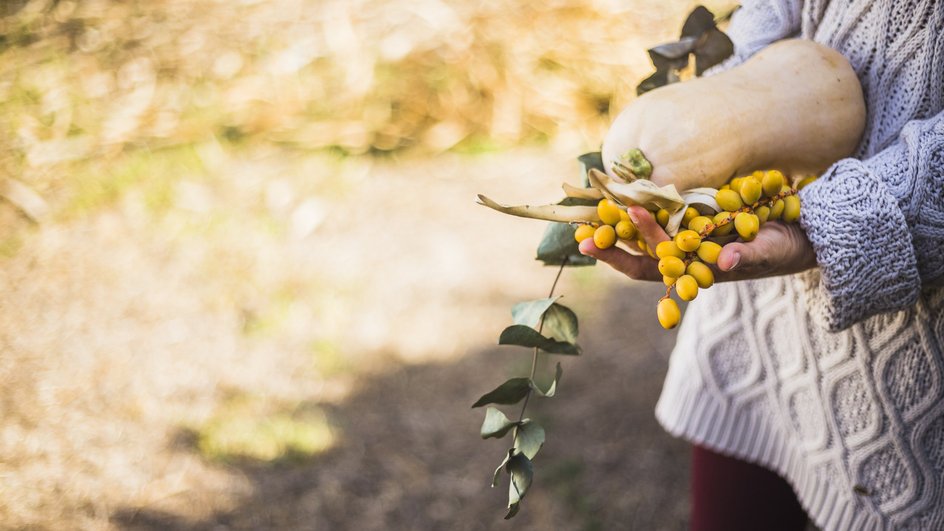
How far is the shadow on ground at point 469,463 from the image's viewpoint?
1.91m

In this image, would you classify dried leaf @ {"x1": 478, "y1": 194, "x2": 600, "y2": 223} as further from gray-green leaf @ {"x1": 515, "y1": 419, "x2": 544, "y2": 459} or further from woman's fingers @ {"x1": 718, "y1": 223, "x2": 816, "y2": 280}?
gray-green leaf @ {"x1": 515, "y1": 419, "x2": 544, "y2": 459}

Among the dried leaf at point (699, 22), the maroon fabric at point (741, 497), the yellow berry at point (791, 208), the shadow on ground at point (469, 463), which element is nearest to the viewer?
the yellow berry at point (791, 208)

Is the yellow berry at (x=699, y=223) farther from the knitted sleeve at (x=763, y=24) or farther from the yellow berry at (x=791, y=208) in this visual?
the knitted sleeve at (x=763, y=24)

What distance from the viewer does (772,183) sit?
900 millimetres

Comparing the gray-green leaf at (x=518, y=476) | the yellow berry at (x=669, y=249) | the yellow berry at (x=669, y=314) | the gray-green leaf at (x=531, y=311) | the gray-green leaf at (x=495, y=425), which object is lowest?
the gray-green leaf at (x=518, y=476)

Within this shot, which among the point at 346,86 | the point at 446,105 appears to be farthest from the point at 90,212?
the point at 446,105

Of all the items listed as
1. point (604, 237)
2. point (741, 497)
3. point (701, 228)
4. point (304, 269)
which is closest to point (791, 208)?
point (701, 228)

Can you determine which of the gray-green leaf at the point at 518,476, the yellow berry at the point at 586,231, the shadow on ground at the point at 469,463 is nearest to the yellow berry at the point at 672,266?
the yellow berry at the point at 586,231

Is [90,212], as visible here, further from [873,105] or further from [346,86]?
[873,105]

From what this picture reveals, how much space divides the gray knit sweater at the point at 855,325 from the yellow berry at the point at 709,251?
14 cm

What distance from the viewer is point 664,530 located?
75.7 inches

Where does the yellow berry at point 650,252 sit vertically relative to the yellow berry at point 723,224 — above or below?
below

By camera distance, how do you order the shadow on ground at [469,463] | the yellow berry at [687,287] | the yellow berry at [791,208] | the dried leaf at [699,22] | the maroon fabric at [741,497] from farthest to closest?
the shadow on ground at [469,463]
the maroon fabric at [741,497]
the dried leaf at [699,22]
the yellow berry at [791,208]
the yellow berry at [687,287]

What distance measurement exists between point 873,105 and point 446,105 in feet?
9.13
